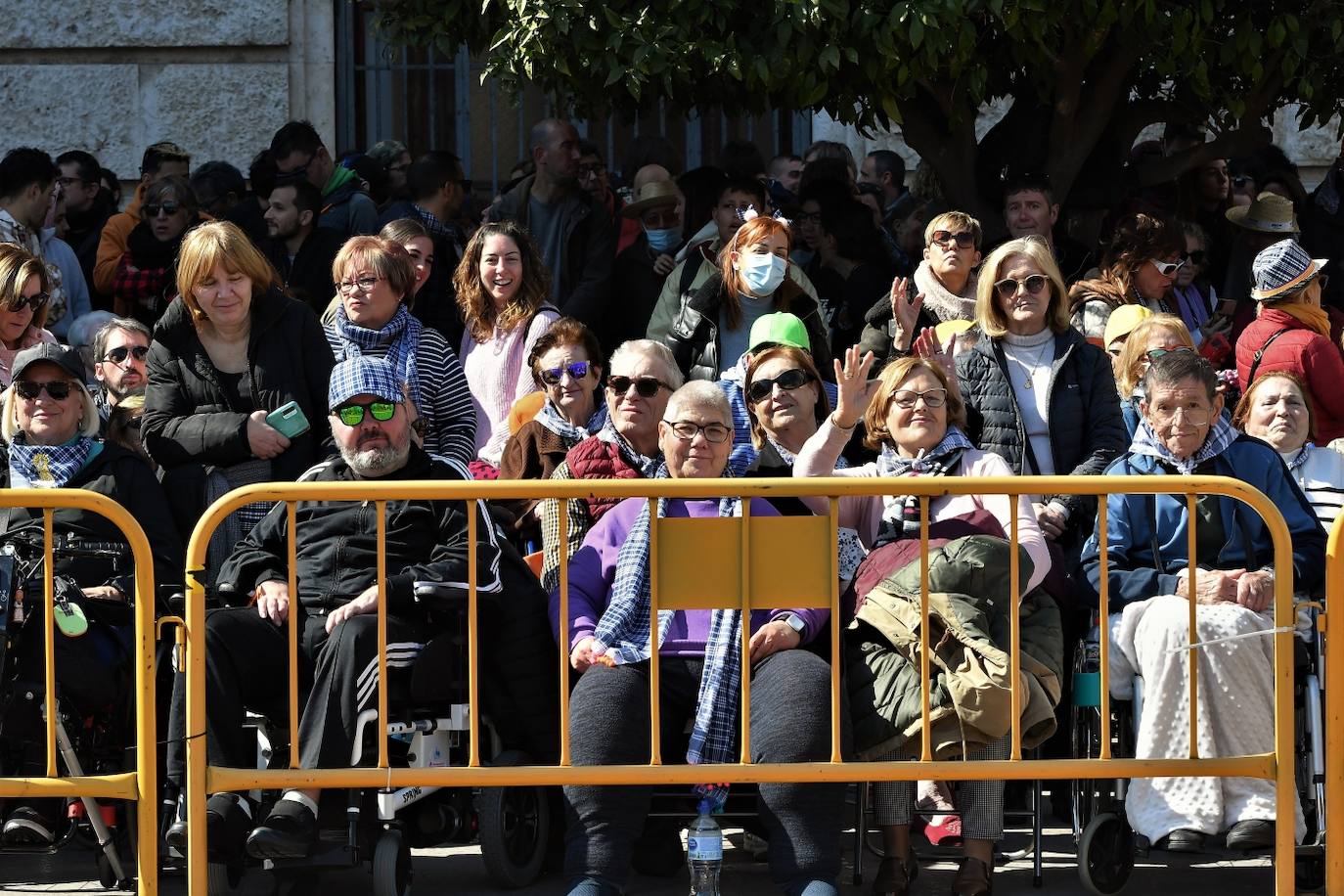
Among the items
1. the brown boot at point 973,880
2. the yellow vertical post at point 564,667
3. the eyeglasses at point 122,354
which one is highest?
the eyeglasses at point 122,354

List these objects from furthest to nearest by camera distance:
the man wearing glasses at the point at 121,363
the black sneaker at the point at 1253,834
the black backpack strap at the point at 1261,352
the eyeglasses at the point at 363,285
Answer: the black backpack strap at the point at 1261,352 → the man wearing glasses at the point at 121,363 → the eyeglasses at the point at 363,285 → the black sneaker at the point at 1253,834

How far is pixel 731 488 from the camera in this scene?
5.91 metres

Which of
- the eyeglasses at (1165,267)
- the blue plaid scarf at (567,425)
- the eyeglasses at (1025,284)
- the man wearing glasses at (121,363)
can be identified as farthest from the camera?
the eyeglasses at (1165,267)

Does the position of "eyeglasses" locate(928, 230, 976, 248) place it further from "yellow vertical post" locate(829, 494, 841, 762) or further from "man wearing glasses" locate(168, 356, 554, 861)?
"yellow vertical post" locate(829, 494, 841, 762)

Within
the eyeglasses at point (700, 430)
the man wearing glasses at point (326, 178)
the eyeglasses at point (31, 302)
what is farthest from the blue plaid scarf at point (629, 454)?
the man wearing glasses at point (326, 178)

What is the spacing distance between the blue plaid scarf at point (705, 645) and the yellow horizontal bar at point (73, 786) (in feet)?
4.60

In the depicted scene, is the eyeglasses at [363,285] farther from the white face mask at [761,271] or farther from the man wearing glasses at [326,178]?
the man wearing glasses at [326,178]

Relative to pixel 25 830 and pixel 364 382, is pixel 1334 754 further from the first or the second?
pixel 25 830

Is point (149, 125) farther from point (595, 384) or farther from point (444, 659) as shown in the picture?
point (444, 659)

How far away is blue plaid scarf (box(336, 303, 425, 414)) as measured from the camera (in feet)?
25.9

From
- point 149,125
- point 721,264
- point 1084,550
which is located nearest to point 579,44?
point 721,264

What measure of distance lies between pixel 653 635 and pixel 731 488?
1.59 feet

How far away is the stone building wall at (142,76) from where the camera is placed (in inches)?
469

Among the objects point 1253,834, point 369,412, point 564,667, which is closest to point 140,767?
point 564,667
